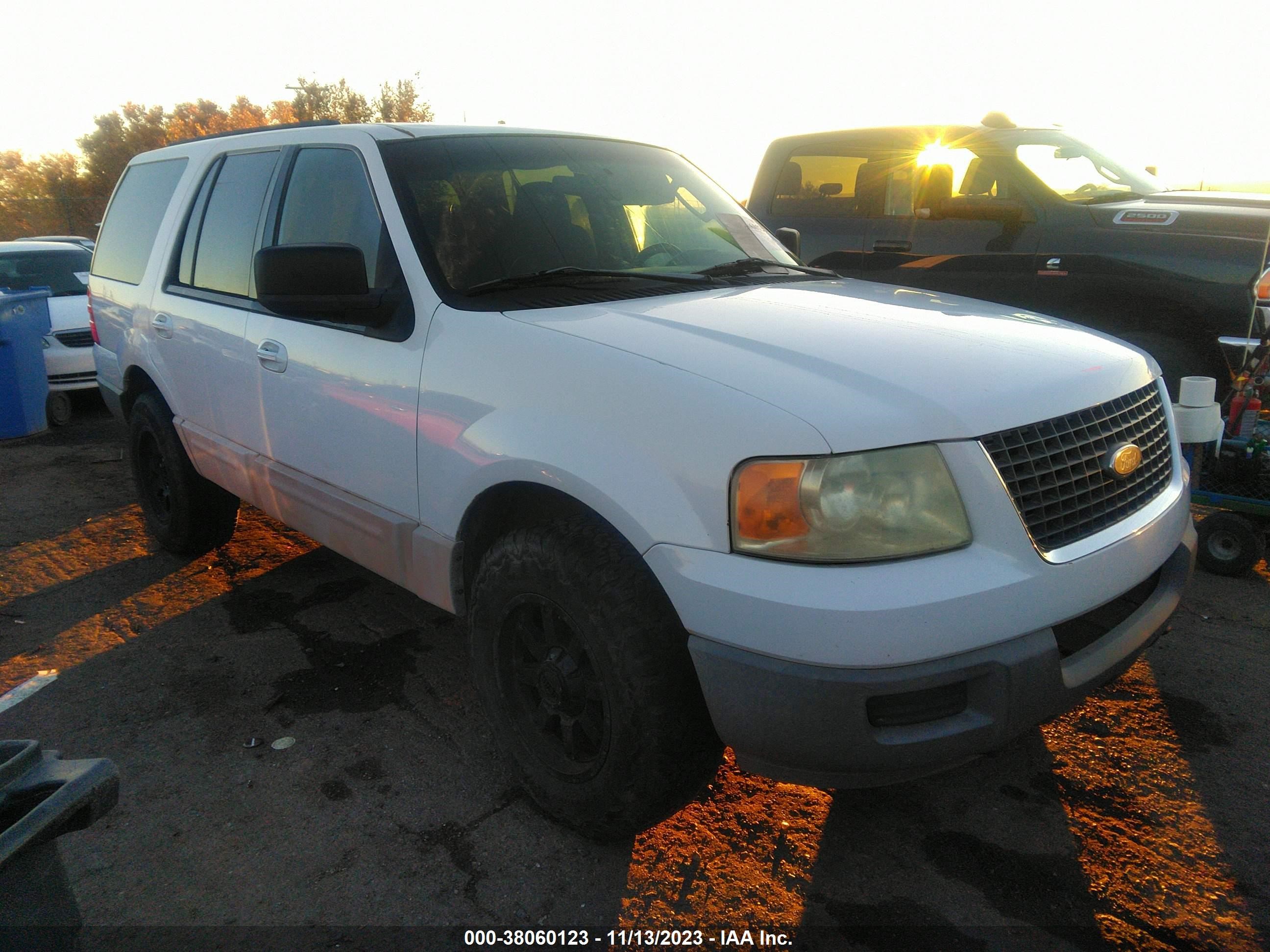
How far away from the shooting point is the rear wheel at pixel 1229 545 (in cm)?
399

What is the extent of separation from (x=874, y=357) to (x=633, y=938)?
1484mm

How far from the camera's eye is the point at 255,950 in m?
2.10

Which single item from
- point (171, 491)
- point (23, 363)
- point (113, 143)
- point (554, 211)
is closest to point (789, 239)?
point (554, 211)

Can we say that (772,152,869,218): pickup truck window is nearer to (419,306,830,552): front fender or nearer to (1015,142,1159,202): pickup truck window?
(1015,142,1159,202): pickup truck window

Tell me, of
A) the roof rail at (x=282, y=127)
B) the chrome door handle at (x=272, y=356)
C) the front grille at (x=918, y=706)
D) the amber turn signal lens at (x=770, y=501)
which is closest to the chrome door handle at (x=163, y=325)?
the roof rail at (x=282, y=127)

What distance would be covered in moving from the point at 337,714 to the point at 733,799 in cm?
141

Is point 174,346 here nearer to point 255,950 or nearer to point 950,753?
point 255,950

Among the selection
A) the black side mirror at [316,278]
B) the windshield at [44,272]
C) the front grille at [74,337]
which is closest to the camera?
the black side mirror at [316,278]

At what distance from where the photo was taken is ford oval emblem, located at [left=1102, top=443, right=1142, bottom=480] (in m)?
2.20

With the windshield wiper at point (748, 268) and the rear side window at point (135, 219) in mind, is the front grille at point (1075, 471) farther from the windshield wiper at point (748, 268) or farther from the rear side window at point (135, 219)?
the rear side window at point (135, 219)

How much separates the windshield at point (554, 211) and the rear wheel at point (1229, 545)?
235cm

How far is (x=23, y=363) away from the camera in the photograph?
302 inches

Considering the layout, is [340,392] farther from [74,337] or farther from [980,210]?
[74,337]

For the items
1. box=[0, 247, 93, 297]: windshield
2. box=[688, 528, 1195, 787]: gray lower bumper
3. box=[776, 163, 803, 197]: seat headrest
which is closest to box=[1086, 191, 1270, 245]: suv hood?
box=[776, 163, 803, 197]: seat headrest
